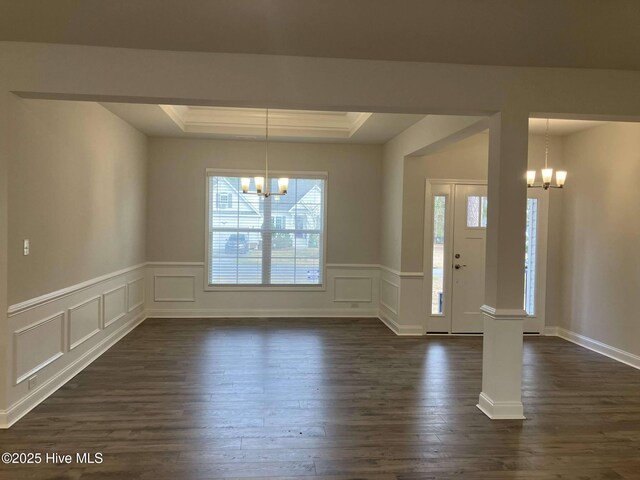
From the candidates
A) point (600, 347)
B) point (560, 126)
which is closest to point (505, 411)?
point (600, 347)

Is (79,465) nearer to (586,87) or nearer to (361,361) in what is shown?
(361,361)

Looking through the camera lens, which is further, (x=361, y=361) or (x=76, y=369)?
(x=361, y=361)

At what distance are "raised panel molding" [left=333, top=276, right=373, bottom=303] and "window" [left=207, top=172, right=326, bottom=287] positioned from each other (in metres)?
0.34

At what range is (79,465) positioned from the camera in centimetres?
262

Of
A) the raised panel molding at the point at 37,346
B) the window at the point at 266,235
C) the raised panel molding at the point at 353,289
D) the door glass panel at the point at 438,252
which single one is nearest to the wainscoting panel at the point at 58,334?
the raised panel molding at the point at 37,346

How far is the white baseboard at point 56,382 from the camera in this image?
3.11 meters

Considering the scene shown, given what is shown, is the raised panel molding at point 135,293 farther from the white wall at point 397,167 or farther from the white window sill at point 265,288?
the white wall at point 397,167

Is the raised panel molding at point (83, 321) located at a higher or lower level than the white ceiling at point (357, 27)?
lower

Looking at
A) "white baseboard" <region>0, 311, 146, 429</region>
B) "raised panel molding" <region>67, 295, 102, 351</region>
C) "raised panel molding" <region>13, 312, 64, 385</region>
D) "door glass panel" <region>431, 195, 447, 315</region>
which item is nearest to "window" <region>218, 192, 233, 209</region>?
"white baseboard" <region>0, 311, 146, 429</region>

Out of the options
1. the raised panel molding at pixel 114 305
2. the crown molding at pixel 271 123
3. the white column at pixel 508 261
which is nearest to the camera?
the white column at pixel 508 261

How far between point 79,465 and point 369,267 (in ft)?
16.5

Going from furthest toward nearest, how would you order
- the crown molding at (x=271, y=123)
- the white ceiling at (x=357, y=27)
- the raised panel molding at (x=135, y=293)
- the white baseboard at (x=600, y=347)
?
Result: the crown molding at (x=271, y=123), the raised panel molding at (x=135, y=293), the white baseboard at (x=600, y=347), the white ceiling at (x=357, y=27)

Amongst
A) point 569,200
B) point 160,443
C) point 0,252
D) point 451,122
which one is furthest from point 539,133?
point 0,252

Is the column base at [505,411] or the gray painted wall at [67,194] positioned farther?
the column base at [505,411]
